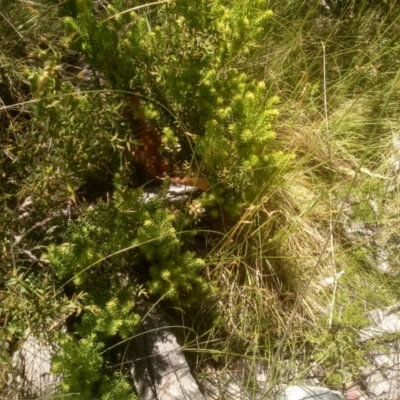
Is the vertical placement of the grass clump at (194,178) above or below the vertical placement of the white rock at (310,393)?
above

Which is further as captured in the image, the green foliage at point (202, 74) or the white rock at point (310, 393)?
the white rock at point (310, 393)

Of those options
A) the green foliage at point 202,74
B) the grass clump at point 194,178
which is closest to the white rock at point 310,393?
the grass clump at point 194,178

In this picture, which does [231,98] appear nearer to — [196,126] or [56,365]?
[196,126]

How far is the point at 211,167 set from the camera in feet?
6.50

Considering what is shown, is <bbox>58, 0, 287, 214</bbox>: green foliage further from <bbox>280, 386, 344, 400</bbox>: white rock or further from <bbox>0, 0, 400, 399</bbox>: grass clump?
<bbox>280, 386, 344, 400</bbox>: white rock

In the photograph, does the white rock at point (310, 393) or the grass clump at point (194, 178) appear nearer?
the grass clump at point (194, 178)

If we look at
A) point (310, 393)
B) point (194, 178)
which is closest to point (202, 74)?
point (194, 178)

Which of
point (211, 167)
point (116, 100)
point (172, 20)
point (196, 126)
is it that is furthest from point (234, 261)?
point (172, 20)

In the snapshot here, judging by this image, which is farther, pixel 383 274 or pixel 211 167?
pixel 383 274

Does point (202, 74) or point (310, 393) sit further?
point (310, 393)

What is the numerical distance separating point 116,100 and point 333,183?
3.56ft

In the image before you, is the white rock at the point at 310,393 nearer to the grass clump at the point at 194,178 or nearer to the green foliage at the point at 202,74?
the grass clump at the point at 194,178

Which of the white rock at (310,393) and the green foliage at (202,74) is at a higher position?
the green foliage at (202,74)

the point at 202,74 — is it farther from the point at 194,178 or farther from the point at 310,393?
the point at 310,393
